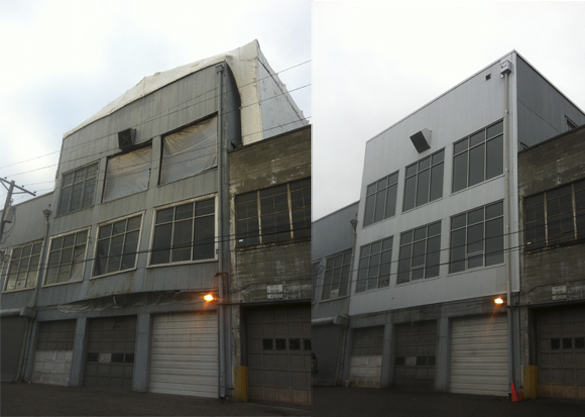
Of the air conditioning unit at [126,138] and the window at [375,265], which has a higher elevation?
the air conditioning unit at [126,138]

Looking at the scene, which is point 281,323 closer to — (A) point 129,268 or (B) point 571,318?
(A) point 129,268

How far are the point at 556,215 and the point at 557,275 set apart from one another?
0.48 ft

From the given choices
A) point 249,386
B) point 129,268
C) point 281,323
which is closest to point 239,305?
point 281,323

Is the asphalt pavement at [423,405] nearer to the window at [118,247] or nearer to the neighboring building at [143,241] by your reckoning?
the neighboring building at [143,241]

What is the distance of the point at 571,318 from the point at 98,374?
213 cm

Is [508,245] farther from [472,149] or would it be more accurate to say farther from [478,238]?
[472,149]

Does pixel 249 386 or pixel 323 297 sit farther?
pixel 249 386

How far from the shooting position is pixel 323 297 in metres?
1.83

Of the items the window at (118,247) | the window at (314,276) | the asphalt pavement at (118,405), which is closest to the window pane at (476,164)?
the window at (314,276)

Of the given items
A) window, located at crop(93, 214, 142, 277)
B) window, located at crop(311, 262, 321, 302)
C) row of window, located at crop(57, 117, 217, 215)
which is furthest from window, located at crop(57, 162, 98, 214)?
window, located at crop(311, 262, 321, 302)

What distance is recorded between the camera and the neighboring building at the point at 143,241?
88.4 inches

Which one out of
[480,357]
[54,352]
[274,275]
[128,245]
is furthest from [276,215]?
[54,352]

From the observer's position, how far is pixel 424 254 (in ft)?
4.87

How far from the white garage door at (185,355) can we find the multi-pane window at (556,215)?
4.77ft
